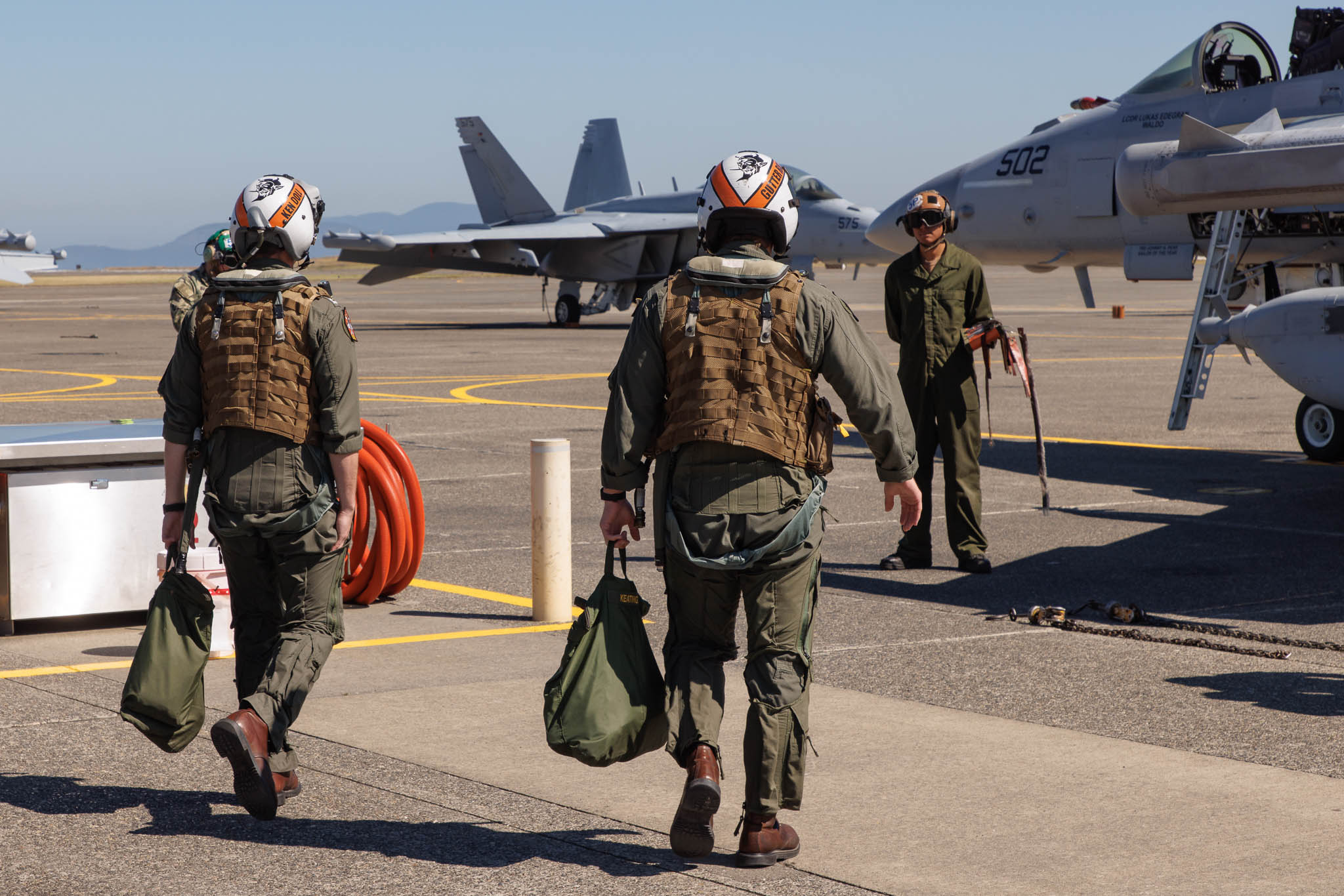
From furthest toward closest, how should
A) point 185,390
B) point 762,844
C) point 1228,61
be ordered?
point 1228,61 < point 185,390 < point 762,844

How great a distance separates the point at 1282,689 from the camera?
6.62m

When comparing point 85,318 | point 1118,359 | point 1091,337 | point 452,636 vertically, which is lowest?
point 452,636

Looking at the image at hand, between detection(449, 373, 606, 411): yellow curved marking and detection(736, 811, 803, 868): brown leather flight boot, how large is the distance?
14.7 m

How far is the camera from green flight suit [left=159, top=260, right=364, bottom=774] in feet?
16.1

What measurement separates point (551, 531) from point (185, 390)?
3250mm

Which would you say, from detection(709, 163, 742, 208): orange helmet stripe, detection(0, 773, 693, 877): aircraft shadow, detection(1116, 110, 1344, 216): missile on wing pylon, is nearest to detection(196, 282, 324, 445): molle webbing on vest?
detection(0, 773, 693, 877): aircraft shadow

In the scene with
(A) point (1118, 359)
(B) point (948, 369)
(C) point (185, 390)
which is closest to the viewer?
(C) point (185, 390)

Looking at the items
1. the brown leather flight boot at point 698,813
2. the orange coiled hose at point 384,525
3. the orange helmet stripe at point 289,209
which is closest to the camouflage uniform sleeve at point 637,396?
the brown leather flight boot at point 698,813

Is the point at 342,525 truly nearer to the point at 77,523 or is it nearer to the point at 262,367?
the point at 262,367

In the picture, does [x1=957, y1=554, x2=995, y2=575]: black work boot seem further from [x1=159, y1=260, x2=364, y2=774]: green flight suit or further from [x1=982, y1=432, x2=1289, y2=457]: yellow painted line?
[x1=982, y1=432, x2=1289, y2=457]: yellow painted line

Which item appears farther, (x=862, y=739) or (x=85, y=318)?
(x=85, y=318)

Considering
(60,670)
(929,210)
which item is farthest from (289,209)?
(929,210)

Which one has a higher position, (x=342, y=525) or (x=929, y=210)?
(x=929, y=210)

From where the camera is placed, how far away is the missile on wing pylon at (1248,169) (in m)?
10.4
